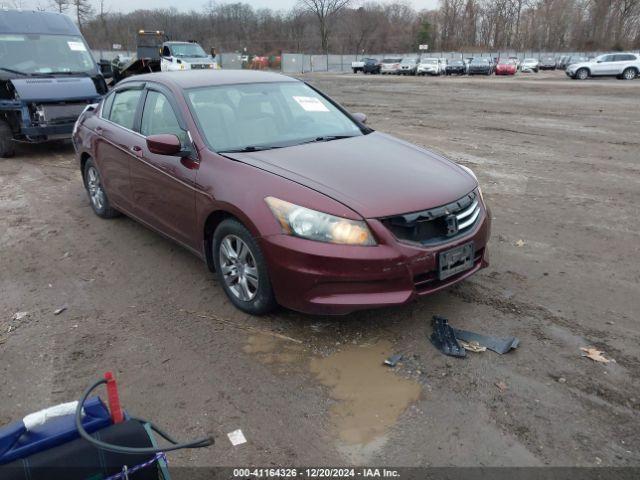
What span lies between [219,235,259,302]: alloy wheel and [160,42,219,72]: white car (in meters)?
21.7

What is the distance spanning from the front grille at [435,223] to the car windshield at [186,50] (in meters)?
24.2

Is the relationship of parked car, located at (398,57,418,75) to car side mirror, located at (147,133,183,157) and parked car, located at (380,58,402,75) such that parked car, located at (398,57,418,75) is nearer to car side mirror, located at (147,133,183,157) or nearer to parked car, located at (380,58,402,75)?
parked car, located at (380,58,402,75)

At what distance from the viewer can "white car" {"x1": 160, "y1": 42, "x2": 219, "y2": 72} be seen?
2403 centimetres

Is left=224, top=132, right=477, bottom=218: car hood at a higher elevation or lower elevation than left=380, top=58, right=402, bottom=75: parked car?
higher

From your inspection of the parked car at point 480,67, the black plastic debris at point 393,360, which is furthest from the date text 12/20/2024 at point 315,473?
the parked car at point 480,67

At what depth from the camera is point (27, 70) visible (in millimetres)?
9719

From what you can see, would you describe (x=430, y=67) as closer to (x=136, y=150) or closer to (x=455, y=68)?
(x=455, y=68)

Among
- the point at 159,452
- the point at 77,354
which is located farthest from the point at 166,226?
the point at 159,452

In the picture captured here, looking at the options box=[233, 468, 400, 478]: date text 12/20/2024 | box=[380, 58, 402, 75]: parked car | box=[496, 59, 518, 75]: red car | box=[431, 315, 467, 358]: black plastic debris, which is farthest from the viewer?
box=[380, 58, 402, 75]: parked car

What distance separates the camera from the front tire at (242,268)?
3570 mm

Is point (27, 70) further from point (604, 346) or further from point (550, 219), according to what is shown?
point (604, 346)

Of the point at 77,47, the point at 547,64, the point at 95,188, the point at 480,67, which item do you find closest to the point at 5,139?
the point at 77,47

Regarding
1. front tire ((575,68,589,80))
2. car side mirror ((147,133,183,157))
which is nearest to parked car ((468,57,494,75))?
front tire ((575,68,589,80))

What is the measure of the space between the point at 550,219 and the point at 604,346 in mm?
2766
